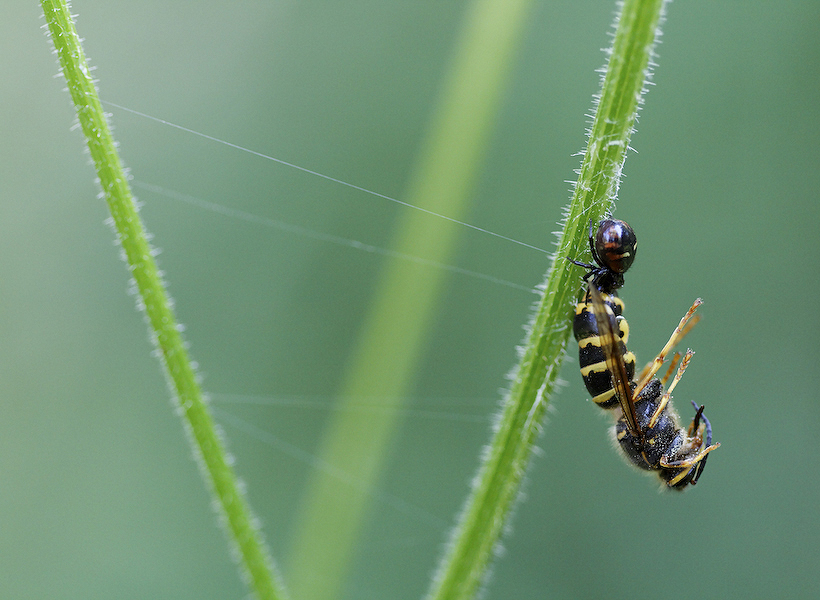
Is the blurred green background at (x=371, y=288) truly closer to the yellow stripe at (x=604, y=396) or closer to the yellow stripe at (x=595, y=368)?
the yellow stripe at (x=604, y=396)

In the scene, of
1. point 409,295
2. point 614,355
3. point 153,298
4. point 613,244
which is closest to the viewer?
point 153,298

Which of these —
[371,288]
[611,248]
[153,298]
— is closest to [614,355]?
[611,248]

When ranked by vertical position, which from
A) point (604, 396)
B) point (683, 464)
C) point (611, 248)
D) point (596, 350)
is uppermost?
point (611, 248)

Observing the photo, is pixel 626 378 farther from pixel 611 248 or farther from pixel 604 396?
pixel 611 248

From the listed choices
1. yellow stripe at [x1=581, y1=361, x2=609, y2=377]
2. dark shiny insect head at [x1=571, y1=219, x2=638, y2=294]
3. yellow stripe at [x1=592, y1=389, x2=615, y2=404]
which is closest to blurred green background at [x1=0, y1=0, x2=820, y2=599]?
yellow stripe at [x1=592, y1=389, x2=615, y2=404]

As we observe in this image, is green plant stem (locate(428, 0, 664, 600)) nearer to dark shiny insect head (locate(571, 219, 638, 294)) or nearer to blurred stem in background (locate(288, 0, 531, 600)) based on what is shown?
dark shiny insect head (locate(571, 219, 638, 294))

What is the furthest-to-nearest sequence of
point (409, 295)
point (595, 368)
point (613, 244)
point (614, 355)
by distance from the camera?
1. point (409, 295)
2. point (595, 368)
3. point (614, 355)
4. point (613, 244)

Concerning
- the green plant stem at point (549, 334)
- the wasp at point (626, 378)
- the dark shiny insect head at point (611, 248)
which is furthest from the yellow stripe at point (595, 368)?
the green plant stem at point (549, 334)

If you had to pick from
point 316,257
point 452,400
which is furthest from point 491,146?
point 452,400

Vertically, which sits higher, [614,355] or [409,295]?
[614,355]
